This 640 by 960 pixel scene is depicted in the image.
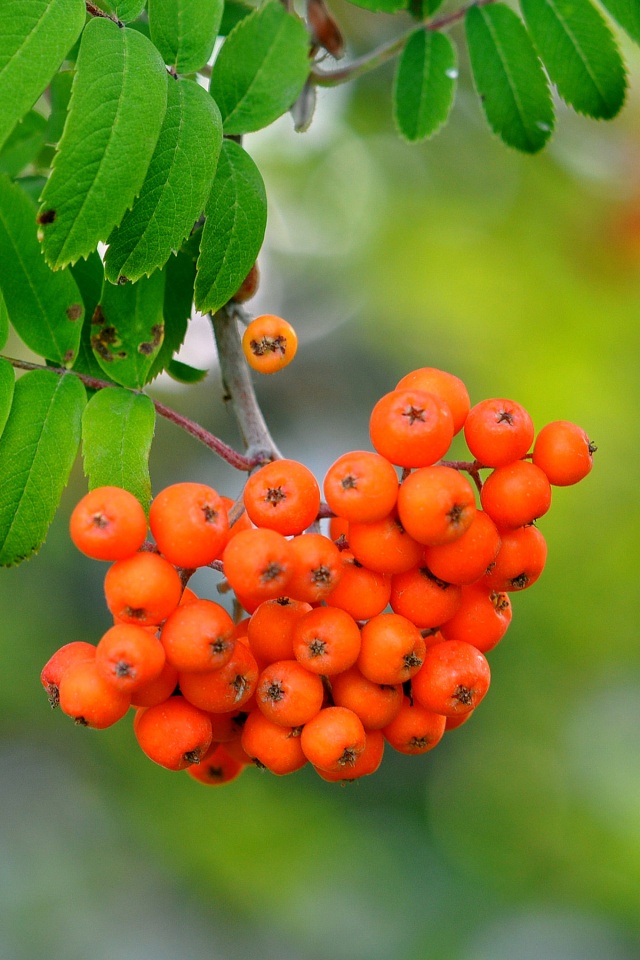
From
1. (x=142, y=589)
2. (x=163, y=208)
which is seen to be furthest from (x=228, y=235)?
(x=142, y=589)

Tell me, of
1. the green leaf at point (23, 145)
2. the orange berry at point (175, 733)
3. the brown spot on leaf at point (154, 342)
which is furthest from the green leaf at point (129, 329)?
the green leaf at point (23, 145)

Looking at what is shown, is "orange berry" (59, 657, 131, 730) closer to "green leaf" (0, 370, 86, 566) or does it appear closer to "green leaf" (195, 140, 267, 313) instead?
"green leaf" (0, 370, 86, 566)

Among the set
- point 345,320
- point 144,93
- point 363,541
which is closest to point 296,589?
point 363,541

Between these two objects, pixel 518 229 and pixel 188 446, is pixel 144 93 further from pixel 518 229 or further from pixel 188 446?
pixel 188 446

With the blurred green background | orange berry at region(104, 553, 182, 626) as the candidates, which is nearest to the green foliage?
orange berry at region(104, 553, 182, 626)

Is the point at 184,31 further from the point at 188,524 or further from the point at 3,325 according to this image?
the point at 188,524

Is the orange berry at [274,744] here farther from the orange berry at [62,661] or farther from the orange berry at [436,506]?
the orange berry at [436,506]
